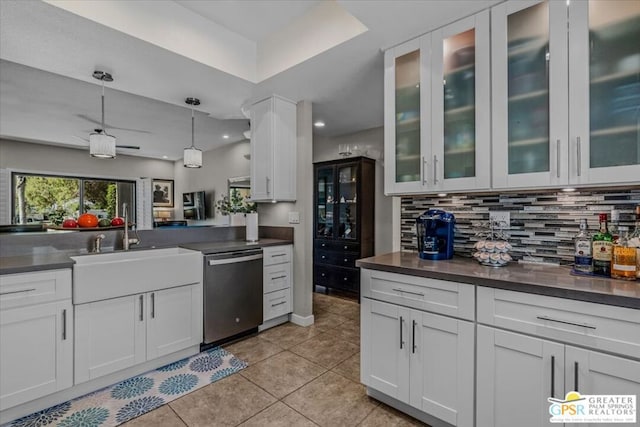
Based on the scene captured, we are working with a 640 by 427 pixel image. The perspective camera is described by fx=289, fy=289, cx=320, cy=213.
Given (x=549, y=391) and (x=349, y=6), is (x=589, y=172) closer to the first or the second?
(x=549, y=391)

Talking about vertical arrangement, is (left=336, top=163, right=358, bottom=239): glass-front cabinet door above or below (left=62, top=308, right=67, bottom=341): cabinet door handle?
above

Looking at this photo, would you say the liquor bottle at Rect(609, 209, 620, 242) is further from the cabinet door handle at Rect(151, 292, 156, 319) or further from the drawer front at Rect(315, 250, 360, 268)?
the cabinet door handle at Rect(151, 292, 156, 319)

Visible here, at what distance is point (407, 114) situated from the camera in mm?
2018

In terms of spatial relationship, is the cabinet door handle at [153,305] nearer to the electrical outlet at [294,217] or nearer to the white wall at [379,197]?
the electrical outlet at [294,217]

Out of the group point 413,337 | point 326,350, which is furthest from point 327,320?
point 413,337

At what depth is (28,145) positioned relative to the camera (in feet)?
9.57

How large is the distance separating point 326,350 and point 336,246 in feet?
6.08

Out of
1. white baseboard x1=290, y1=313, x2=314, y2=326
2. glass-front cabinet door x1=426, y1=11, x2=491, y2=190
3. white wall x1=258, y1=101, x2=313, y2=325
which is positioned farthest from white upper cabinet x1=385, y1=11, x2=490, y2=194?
white baseboard x1=290, y1=313, x2=314, y2=326

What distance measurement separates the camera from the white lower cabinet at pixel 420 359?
4.81ft

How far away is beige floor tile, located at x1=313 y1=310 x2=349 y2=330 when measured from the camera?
3.12 m

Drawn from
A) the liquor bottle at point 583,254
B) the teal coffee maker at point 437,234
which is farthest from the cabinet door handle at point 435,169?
the liquor bottle at point 583,254

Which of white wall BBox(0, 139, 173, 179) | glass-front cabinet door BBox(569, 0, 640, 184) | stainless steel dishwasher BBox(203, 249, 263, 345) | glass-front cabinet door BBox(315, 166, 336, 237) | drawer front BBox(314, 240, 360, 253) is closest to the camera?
glass-front cabinet door BBox(569, 0, 640, 184)

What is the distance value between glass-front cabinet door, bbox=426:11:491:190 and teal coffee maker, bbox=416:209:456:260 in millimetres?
194

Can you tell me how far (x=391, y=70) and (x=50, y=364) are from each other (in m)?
2.94
